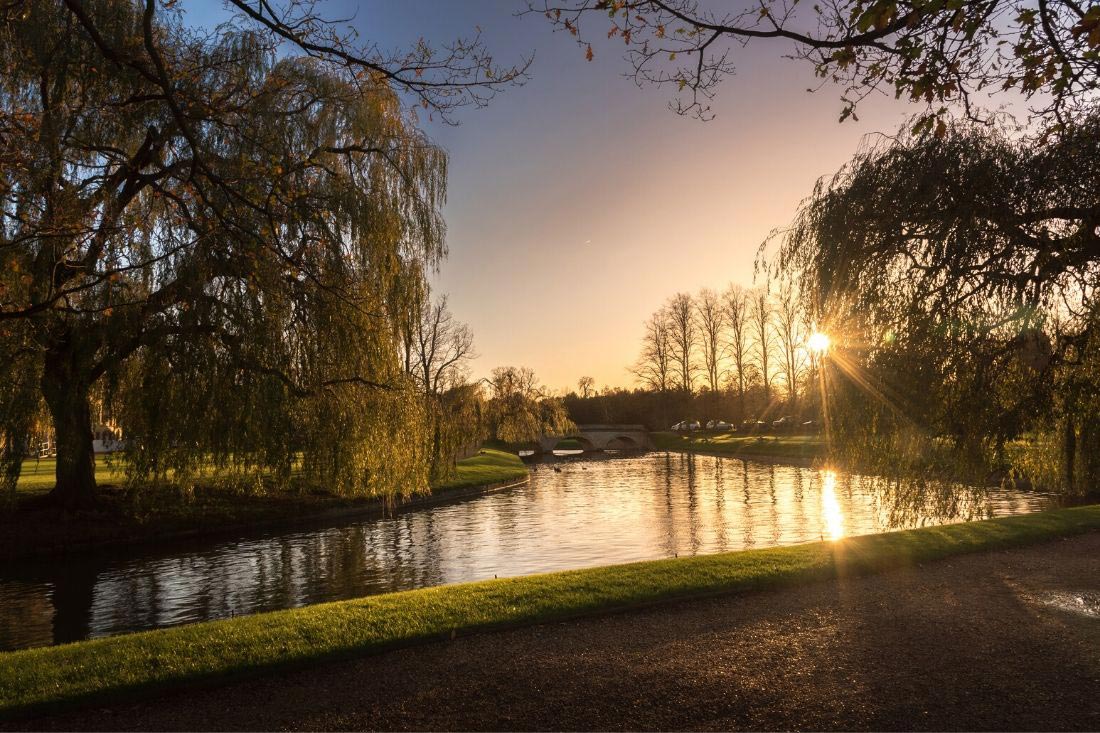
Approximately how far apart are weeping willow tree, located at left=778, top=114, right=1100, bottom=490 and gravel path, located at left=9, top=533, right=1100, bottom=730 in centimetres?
259

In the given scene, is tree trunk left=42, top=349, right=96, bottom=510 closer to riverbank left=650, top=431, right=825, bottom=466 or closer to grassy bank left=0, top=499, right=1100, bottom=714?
grassy bank left=0, top=499, right=1100, bottom=714

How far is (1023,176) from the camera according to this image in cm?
843

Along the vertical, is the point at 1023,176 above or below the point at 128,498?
above

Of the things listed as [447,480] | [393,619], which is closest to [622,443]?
[447,480]

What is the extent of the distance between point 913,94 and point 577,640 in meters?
5.49

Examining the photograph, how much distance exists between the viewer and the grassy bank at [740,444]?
4531 cm

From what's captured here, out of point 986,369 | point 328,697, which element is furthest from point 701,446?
point 328,697

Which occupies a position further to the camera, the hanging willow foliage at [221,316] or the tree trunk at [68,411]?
the tree trunk at [68,411]

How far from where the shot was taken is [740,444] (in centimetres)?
5344

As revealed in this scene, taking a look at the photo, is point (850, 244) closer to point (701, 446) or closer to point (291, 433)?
point (291, 433)

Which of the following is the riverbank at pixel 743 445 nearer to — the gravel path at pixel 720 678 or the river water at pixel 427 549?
the river water at pixel 427 549

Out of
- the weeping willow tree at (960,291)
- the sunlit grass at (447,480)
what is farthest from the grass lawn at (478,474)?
the weeping willow tree at (960,291)

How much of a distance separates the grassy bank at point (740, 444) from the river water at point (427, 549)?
654 inches

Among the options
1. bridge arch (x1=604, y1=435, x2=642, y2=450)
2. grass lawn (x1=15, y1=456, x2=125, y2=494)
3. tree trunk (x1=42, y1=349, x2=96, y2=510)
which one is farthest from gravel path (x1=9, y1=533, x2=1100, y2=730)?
bridge arch (x1=604, y1=435, x2=642, y2=450)
